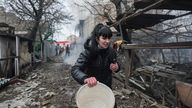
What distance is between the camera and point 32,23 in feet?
89.6

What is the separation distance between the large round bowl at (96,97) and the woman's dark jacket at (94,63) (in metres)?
0.21

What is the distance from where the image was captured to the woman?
3.47m

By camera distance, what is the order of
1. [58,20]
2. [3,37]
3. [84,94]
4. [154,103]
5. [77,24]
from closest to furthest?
[84,94], [154,103], [3,37], [58,20], [77,24]

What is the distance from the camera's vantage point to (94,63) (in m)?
3.68

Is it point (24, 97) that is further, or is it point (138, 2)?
point (24, 97)

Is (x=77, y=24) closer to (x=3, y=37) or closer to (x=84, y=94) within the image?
(x=3, y=37)

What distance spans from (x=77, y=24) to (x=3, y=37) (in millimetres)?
35861

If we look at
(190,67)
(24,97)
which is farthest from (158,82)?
(24,97)

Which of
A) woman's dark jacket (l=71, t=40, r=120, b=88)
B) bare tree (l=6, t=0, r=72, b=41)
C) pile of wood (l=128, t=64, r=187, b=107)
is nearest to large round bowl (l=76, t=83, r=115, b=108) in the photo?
woman's dark jacket (l=71, t=40, r=120, b=88)

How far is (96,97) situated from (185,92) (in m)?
3.08

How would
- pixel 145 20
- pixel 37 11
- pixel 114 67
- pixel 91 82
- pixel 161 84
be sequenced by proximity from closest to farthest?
pixel 91 82 → pixel 114 67 → pixel 161 84 → pixel 145 20 → pixel 37 11

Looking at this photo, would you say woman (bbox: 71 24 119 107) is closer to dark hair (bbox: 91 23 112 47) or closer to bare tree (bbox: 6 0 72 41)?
dark hair (bbox: 91 23 112 47)

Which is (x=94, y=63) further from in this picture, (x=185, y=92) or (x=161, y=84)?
(x=161, y=84)

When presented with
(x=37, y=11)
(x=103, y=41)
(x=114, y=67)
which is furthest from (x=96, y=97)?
(x=37, y=11)
